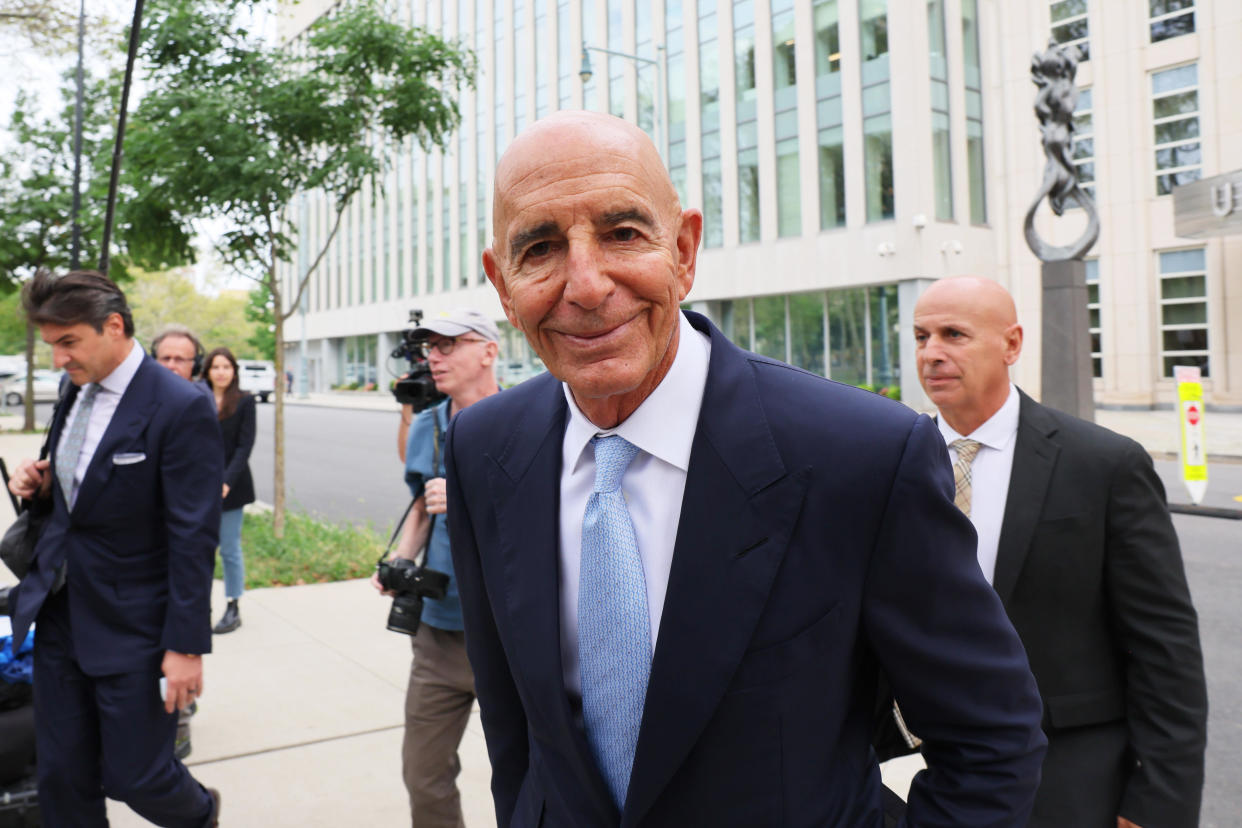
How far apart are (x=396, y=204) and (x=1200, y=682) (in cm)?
5147

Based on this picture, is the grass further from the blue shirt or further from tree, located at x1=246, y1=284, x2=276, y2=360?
tree, located at x1=246, y1=284, x2=276, y2=360

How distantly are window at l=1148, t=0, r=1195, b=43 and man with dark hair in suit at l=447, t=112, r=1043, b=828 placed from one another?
2969 cm

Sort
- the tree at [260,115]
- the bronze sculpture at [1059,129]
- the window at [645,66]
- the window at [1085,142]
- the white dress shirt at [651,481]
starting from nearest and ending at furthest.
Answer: the white dress shirt at [651,481] < the tree at [260,115] < the bronze sculpture at [1059,129] < the window at [1085,142] < the window at [645,66]

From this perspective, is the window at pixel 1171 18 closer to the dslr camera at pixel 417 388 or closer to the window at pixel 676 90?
the window at pixel 676 90

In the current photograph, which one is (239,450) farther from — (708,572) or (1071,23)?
(1071,23)

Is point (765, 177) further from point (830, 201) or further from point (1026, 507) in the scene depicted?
point (1026, 507)

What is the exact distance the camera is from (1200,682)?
2.06 metres

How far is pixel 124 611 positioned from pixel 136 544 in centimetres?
22

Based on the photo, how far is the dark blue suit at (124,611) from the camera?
10.1ft

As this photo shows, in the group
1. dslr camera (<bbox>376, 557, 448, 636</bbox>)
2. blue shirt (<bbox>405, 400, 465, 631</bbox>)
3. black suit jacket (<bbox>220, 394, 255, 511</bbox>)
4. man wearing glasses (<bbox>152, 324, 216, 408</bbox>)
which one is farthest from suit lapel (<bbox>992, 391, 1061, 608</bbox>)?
black suit jacket (<bbox>220, 394, 255, 511</bbox>)

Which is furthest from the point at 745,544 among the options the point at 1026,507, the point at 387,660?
the point at 387,660

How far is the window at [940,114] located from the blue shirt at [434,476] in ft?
87.4

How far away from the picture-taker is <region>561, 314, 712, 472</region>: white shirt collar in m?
1.51

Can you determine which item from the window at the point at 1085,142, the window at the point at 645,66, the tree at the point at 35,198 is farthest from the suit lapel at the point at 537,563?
the window at the point at 645,66
